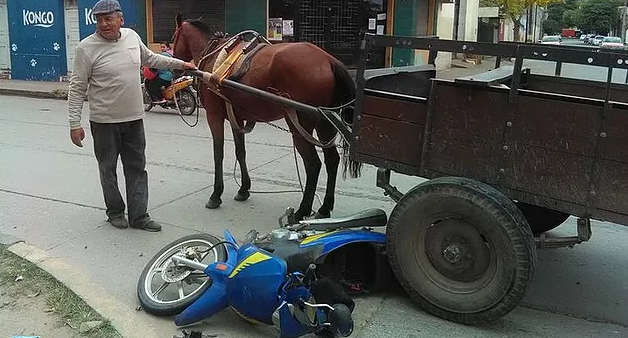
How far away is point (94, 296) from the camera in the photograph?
408 centimetres

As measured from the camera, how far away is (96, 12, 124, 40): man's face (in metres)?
5.01

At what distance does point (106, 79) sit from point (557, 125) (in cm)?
357

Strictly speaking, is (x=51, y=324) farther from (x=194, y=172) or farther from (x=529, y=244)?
(x=194, y=172)

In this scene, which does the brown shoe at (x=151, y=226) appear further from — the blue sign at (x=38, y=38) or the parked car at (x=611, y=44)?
the blue sign at (x=38, y=38)

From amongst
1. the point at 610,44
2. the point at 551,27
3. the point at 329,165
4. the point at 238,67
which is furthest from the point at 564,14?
the point at 238,67

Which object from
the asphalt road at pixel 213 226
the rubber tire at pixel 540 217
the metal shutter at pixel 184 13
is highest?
the metal shutter at pixel 184 13

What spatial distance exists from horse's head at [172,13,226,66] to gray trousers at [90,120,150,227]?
4.50ft

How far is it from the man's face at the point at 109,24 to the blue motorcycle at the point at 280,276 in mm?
1980

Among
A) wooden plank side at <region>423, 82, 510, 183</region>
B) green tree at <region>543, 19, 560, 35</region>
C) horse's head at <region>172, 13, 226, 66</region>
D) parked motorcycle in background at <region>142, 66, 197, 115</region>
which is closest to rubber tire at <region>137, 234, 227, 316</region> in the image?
wooden plank side at <region>423, 82, 510, 183</region>

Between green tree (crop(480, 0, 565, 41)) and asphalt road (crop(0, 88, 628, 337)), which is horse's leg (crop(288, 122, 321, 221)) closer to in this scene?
asphalt road (crop(0, 88, 628, 337))

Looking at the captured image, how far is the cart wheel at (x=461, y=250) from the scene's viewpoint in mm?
3436

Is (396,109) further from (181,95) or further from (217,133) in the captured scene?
(181,95)

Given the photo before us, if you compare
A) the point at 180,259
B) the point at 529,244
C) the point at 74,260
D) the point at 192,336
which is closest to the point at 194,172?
the point at 74,260

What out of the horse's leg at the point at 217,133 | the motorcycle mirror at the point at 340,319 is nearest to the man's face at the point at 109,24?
the horse's leg at the point at 217,133
